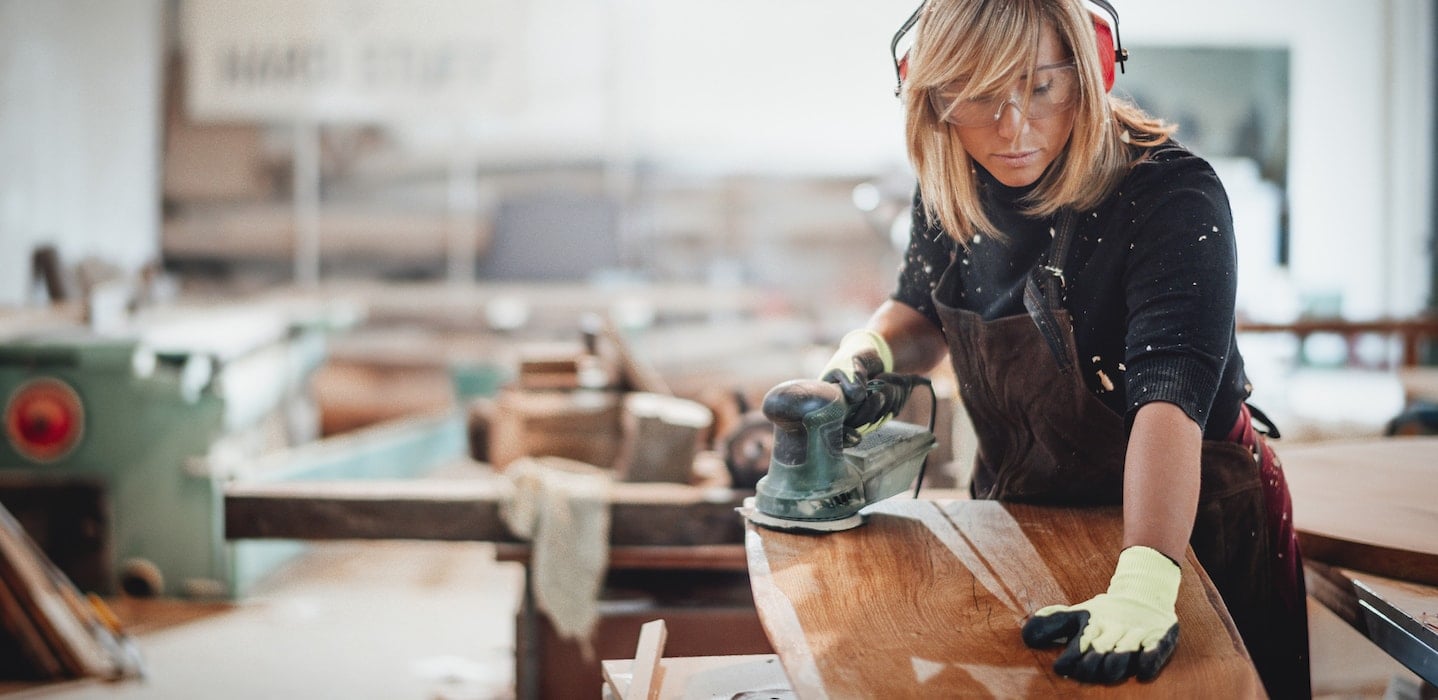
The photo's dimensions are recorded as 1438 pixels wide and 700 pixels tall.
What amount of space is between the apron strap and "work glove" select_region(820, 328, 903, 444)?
262 mm

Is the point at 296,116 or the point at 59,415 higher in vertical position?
the point at 296,116

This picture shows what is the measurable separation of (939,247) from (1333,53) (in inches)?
306

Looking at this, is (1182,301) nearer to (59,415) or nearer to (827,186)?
(59,415)

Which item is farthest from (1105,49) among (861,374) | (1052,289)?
(861,374)

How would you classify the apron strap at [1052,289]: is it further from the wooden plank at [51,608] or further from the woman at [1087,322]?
the wooden plank at [51,608]

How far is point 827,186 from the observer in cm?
777

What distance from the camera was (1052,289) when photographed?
1.54m

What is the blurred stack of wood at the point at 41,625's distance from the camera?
329 centimetres

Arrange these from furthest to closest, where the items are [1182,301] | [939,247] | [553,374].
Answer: [553,374] → [939,247] → [1182,301]

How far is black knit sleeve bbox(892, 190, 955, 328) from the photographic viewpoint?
177cm

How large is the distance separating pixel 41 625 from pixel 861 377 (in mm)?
2975

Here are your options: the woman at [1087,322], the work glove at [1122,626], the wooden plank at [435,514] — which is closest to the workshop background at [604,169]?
the wooden plank at [435,514]

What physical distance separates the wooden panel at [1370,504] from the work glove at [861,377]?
74 cm

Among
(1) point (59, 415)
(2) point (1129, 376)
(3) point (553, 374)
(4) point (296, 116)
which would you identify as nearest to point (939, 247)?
(2) point (1129, 376)
